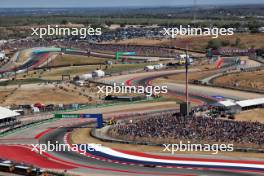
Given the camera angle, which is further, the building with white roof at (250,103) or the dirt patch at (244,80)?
the dirt patch at (244,80)

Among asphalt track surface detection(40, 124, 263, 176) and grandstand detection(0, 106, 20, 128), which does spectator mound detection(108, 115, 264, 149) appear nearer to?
asphalt track surface detection(40, 124, 263, 176)

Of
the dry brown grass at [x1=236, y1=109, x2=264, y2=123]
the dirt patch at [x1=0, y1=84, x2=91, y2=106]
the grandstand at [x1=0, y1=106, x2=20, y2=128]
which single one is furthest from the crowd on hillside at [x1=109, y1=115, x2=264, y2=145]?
the dirt patch at [x1=0, y1=84, x2=91, y2=106]

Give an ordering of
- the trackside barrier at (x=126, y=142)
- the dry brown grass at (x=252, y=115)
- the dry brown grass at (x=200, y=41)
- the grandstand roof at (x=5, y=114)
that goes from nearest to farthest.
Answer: the trackside barrier at (x=126, y=142), the grandstand roof at (x=5, y=114), the dry brown grass at (x=252, y=115), the dry brown grass at (x=200, y=41)

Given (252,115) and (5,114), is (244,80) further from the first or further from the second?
(5,114)

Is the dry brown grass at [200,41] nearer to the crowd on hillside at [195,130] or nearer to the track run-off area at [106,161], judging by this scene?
the crowd on hillside at [195,130]

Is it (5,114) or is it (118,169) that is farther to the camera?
(5,114)

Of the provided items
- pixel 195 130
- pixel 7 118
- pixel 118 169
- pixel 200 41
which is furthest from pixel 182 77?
pixel 200 41

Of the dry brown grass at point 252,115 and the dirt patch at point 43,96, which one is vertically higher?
the dry brown grass at point 252,115

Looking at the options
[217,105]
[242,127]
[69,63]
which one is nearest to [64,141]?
[242,127]

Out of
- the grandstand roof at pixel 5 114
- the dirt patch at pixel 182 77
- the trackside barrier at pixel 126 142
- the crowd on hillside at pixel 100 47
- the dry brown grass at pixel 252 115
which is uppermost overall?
the grandstand roof at pixel 5 114

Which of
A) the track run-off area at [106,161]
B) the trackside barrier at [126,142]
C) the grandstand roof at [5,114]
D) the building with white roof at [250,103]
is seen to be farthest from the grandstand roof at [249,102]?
the grandstand roof at [5,114]
